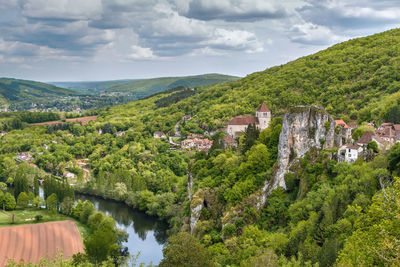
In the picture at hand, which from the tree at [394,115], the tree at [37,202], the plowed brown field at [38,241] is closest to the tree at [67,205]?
the plowed brown field at [38,241]

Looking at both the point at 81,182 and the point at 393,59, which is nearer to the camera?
the point at 81,182

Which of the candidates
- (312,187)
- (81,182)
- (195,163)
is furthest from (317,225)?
(81,182)

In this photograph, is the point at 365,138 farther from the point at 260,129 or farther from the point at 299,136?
the point at 260,129

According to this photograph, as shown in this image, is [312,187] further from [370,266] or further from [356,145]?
[370,266]

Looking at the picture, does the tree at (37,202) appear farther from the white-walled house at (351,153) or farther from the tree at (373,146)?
the tree at (373,146)

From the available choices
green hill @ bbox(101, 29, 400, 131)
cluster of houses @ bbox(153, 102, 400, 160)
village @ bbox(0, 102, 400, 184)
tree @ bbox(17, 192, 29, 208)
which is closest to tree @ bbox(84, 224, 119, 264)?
village @ bbox(0, 102, 400, 184)

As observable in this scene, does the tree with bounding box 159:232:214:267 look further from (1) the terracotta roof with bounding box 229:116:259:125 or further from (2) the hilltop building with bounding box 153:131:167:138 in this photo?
(2) the hilltop building with bounding box 153:131:167:138
